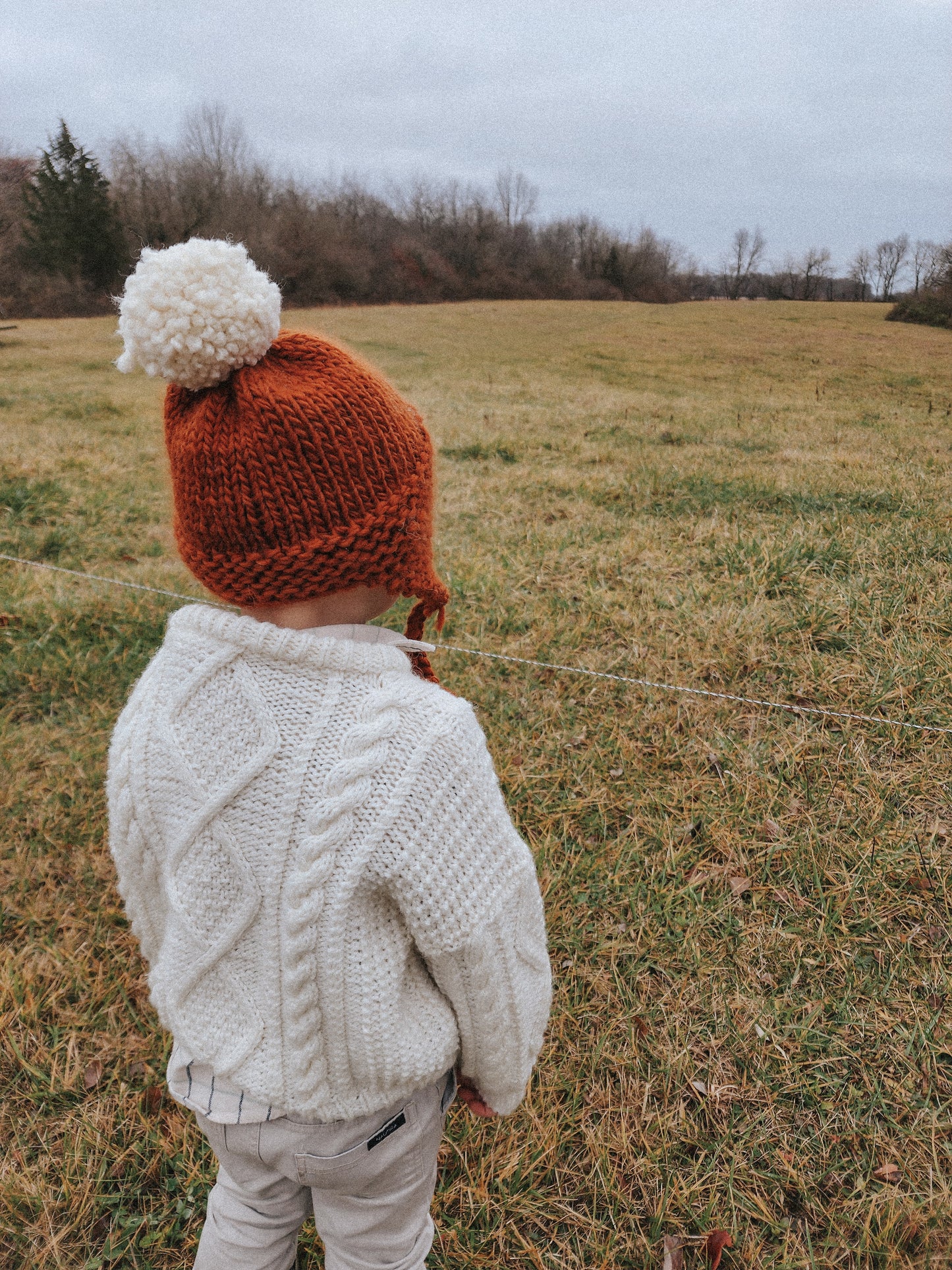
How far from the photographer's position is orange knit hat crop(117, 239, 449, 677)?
0.85 metres

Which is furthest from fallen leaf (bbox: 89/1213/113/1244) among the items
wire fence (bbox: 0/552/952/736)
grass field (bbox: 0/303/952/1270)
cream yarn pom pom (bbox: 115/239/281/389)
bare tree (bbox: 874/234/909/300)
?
bare tree (bbox: 874/234/909/300)

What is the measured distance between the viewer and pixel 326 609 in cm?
99

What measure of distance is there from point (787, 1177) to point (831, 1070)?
26 cm

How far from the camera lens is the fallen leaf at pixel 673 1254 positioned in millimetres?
1457

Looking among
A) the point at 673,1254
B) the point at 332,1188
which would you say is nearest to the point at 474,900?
the point at 332,1188

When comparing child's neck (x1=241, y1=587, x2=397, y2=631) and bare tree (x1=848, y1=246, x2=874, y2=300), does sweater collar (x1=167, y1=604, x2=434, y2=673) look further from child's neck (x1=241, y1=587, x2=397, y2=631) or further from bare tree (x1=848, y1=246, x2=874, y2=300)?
bare tree (x1=848, y1=246, x2=874, y2=300)

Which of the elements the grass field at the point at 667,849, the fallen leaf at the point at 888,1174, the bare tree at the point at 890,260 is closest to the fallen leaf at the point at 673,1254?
the grass field at the point at 667,849

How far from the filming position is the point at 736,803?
2.34 meters

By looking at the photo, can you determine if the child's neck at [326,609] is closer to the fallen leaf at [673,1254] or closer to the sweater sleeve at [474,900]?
the sweater sleeve at [474,900]

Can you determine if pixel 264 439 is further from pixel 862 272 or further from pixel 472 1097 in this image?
pixel 862 272

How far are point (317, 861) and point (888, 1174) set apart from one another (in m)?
1.50

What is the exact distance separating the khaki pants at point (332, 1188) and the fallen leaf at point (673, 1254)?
1.96 feet

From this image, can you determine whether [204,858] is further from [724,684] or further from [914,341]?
[914,341]

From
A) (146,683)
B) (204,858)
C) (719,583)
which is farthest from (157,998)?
(719,583)
